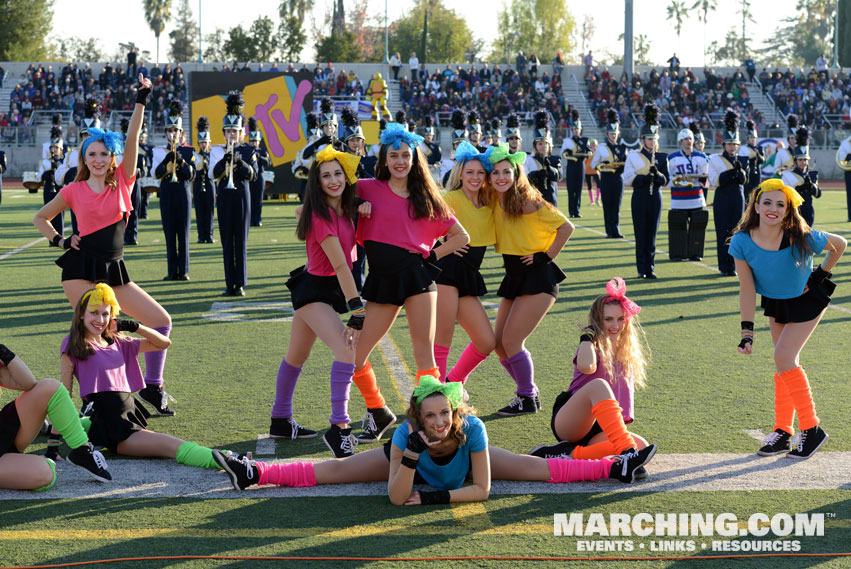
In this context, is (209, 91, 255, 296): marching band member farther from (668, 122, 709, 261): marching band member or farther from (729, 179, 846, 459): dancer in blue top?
(729, 179, 846, 459): dancer in blue top

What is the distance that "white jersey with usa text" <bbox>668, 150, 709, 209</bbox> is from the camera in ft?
41.5

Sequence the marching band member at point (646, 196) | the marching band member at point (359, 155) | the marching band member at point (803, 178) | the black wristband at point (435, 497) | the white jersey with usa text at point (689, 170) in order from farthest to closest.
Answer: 1. the marching band member at point (803, 178)
2. the white jersey with usa text at point (689, 170)
3. the marching band member at point (646, 196)
4. the marching band member at point (359, 155)
5. the black wristband at point (435, 497)

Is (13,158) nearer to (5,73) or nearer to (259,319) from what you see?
(5,73)

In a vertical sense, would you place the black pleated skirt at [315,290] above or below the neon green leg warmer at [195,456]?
above

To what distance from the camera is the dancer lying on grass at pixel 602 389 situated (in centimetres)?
487

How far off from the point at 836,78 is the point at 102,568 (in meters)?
46.7

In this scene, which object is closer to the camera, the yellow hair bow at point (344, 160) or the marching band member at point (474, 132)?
the yellow hair bow at point (344, 160)

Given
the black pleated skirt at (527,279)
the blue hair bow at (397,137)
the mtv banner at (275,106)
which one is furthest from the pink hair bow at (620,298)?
the mtv banner at (275,106)

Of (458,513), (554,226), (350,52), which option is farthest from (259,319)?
(350,52)

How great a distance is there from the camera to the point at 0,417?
4699 millimetres

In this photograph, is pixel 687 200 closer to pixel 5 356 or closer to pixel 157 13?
pixel 5 356

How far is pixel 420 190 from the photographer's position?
17.3ft

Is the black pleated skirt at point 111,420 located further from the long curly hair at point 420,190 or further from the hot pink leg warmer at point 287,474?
the long curly hair at point 420,190

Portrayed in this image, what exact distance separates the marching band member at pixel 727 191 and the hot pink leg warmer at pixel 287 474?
851 centimetres
